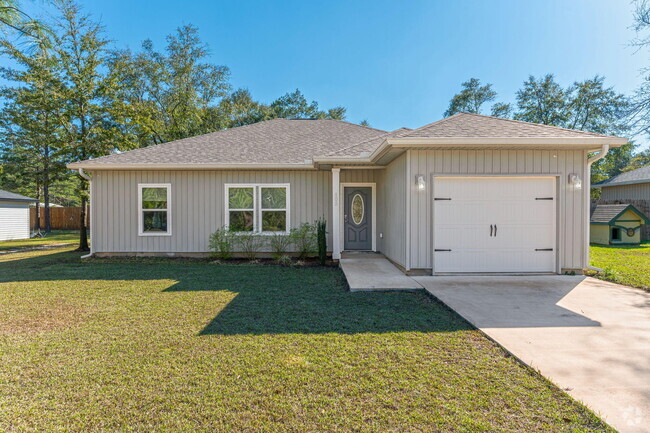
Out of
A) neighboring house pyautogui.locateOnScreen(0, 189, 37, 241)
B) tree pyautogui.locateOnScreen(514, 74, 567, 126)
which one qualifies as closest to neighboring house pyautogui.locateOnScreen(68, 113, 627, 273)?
neighboring house pyautogui.locateOnScreen(0, 189, 37, 241)

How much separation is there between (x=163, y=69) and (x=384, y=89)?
42.7 feet

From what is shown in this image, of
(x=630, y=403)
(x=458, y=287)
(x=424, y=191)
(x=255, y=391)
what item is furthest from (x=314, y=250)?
(x=630, y=403)

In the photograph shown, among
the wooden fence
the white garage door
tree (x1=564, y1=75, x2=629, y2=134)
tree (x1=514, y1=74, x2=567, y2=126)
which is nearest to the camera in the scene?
the white garage door

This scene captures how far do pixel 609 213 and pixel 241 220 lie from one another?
530 inches

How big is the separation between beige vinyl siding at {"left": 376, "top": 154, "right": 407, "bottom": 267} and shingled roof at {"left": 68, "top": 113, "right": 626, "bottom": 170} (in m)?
0.76

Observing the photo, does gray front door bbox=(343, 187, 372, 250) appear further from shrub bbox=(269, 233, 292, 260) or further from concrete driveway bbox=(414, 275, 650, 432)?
concrete driveway bbox=(414, 275, 650, 432)

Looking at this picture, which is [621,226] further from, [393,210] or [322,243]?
[322,243]

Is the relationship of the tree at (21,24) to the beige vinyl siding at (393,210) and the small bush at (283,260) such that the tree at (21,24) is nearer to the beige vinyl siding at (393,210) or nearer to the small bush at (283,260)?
the small bush at (283,260)

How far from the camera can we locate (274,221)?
8.84 meters

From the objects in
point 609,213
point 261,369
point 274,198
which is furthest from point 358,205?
point 609,213

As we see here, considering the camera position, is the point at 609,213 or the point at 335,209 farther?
the point at 609,213

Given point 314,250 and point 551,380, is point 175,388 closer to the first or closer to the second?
point 551,380

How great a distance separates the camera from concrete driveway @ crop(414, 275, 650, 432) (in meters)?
2.29

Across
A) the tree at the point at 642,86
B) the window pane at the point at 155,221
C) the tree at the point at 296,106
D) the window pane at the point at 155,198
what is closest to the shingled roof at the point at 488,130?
the tree at the point at 642,86
